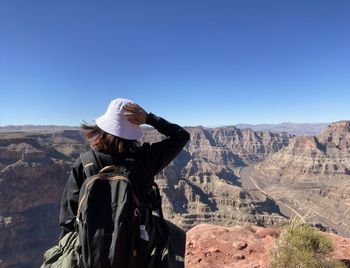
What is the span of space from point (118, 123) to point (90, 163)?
0.31 m

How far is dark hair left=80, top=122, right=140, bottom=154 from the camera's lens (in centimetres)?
230

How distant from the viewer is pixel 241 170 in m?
181

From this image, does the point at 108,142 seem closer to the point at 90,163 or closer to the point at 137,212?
the point at 90,163

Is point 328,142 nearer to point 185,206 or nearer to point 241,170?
point 241,170

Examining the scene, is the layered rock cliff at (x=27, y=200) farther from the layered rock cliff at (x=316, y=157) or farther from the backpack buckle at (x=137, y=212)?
the layered rock cliff at (x=316, y=157)

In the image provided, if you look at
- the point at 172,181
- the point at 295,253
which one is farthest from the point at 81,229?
the point at 172,181

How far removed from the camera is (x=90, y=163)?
225 centimetres

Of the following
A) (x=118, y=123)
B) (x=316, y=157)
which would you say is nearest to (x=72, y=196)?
(x=118, y=123)

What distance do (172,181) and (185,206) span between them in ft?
36.4

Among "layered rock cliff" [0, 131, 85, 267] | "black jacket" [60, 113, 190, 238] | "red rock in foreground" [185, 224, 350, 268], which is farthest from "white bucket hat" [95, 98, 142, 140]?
"layered rock cliff" [0, 131, 85, 267]

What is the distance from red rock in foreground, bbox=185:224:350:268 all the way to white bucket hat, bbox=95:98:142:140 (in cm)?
509

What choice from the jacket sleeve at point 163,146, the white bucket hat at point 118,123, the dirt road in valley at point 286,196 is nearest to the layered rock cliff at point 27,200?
the dirt road in valley at point 286,196

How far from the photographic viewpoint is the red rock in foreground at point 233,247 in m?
7.00

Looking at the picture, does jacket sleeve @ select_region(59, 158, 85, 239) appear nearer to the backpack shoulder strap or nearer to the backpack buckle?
the backpack shoulder strap
